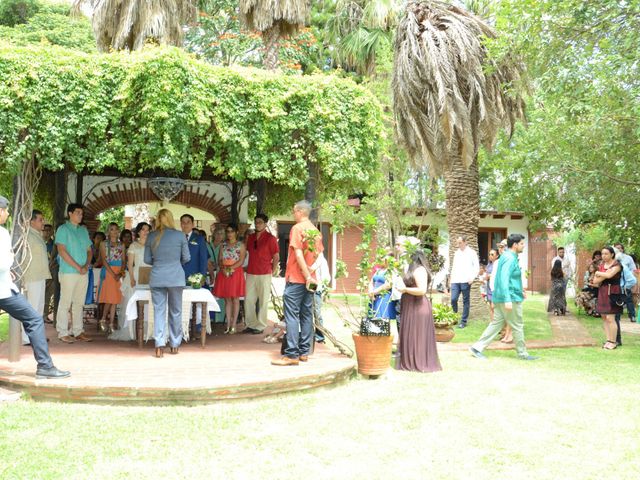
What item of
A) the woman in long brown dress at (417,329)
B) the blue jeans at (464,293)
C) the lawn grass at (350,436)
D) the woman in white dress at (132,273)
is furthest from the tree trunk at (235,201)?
the lawn grass at (350,436)

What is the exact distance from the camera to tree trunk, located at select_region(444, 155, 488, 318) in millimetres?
13719

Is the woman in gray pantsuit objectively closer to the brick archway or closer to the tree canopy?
the brick archway

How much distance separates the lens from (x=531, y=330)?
12.5m

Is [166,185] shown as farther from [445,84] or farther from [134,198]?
[445,84]

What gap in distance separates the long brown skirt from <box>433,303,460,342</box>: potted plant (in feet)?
7.40

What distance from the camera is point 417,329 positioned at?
24.3 ft

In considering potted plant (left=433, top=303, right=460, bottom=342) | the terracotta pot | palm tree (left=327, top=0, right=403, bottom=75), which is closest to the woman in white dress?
potted plant (left=433, top=303, right=460, bottom=342)

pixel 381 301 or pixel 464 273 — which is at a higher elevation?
pixel 464 273

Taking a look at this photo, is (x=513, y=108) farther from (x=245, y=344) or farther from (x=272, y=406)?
(x=272, y=406)

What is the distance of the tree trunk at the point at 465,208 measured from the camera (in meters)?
13.7

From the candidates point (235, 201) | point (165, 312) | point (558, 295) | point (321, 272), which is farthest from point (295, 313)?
point (558, 295)

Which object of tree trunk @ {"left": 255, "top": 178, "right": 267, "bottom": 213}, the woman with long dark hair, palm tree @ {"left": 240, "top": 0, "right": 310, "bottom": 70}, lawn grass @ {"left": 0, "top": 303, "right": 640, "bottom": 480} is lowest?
lawn grass @ {"left": 0, "top": 303, "right": 640, "bottom": 480}

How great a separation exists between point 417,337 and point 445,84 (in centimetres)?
651

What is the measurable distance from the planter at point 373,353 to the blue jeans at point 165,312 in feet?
6.94
